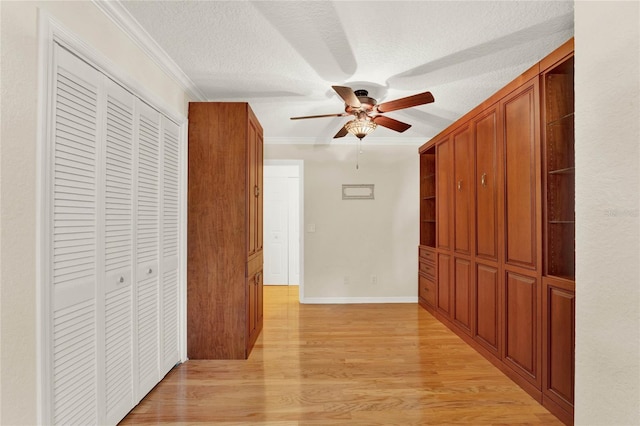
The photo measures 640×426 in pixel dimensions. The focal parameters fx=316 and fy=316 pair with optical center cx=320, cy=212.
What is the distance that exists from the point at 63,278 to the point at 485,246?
308 cm

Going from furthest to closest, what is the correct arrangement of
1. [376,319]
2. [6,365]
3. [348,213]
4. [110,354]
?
[348,213], [376,319], [110,354], [6,365]

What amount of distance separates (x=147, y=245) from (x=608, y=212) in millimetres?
2460

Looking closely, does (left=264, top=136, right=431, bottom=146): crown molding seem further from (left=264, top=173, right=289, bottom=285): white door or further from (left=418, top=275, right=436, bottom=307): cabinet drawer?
(left=418, top=275, right=436, bottom=307): cabinet drawer

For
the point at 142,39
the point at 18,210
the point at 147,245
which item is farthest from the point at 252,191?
the point at 18,210

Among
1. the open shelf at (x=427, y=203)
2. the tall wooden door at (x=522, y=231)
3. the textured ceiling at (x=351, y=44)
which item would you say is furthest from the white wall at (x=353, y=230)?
the tall wooden door at (x=522, y=231)

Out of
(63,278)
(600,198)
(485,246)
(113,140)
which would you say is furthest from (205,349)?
(600,198)

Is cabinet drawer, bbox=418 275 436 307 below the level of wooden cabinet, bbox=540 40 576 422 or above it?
below

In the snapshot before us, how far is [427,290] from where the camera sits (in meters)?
4.34

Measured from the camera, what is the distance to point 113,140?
187 centimetres

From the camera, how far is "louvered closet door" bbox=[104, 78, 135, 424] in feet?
5.96

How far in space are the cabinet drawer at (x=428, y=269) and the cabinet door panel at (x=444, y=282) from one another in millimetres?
193

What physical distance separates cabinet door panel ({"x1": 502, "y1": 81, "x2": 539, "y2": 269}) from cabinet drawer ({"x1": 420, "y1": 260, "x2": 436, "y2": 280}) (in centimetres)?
159

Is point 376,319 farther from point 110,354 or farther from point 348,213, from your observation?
point 110,354

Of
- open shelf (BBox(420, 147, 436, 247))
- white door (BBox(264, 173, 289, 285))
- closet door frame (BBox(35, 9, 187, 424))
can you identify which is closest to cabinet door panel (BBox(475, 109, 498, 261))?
open shelf (BBox(420, 147, 436, 247))
